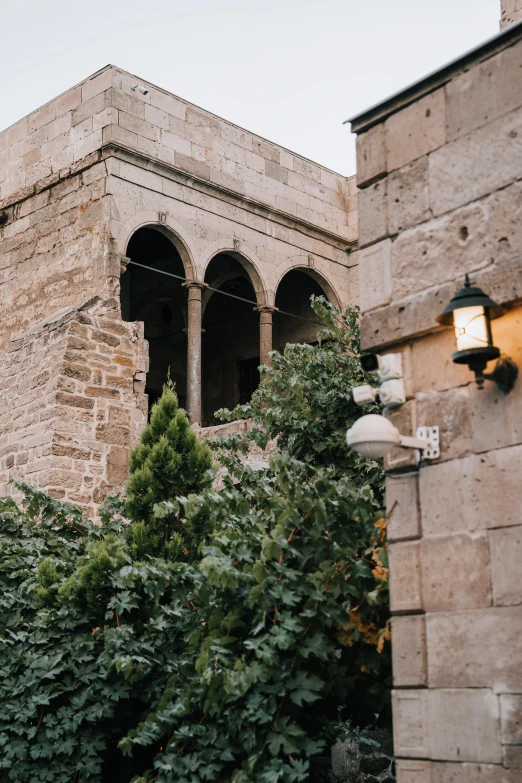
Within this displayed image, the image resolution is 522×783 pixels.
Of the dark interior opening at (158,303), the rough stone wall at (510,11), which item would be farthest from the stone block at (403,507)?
the dark interior opening at (158,303)

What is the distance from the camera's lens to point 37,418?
9.91 meters

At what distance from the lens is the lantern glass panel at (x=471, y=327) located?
4.01 meters

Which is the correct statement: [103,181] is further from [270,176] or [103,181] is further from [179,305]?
[179,305]

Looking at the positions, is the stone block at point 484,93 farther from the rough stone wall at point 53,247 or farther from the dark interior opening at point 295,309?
the dark interior opening at point 295,309

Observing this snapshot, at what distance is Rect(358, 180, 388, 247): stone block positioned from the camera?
4.75m

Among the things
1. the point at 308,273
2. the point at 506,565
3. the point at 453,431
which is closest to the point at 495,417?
the point at 453,431

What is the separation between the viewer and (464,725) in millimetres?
3973

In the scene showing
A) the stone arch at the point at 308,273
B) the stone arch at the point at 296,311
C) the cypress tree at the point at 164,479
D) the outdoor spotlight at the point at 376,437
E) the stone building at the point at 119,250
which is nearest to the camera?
the outdoor spotlight at the point at 376,437

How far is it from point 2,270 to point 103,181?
204cm

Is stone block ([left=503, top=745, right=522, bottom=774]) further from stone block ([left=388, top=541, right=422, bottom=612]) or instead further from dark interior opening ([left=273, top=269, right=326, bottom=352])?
dark interior opening ([left=273, top=269, right=326, bottom=352])

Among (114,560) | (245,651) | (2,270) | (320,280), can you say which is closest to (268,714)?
(245,651)

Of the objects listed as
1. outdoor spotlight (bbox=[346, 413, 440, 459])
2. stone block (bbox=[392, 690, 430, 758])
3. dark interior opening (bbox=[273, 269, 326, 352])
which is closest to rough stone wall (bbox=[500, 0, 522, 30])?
outdoor spotlight (bbox=[346, 413, 440, 459])

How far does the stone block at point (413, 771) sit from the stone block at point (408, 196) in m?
2.20

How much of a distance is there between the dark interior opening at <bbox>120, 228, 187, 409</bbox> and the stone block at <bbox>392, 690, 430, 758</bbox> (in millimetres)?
10964
